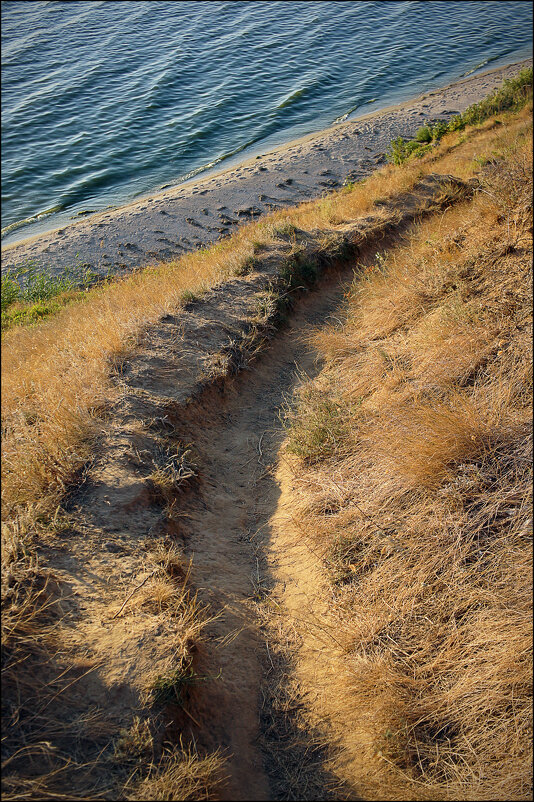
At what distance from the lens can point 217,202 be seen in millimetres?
17062

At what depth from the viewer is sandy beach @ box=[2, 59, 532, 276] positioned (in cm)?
1516

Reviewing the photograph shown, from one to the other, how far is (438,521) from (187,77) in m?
28.3

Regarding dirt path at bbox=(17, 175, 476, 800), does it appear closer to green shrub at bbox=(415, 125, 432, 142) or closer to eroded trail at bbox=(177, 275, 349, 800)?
eroded trail at bbox=(177, 275, 349, 800)

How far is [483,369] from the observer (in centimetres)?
480

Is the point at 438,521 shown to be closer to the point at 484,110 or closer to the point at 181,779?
the point at 181,779

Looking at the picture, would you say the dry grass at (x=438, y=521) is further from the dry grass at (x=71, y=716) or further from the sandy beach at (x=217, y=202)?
the sandy beach at (x=217, y=202)

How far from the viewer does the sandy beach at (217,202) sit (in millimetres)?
15156

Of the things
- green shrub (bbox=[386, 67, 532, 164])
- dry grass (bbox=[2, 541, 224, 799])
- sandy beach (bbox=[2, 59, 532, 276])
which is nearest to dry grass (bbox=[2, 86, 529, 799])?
dry grass (bbox=[2, 541, 224, 799])

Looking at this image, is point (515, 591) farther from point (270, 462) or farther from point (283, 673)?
point (270, 462)

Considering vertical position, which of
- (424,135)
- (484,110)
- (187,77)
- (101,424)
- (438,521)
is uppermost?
(187,77)

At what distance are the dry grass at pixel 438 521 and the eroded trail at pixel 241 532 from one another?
0.57 metres

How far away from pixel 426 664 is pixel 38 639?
259 cm

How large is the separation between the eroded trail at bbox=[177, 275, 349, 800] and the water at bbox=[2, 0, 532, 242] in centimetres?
1327

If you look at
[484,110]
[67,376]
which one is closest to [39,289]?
[67,376]
